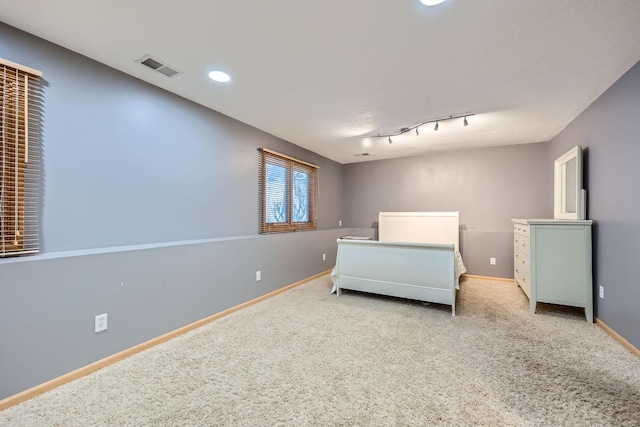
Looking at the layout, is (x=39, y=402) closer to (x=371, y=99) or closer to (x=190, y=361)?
(x=190, y=361)

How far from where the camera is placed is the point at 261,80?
7.78 feet

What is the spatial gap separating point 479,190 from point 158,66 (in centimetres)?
489

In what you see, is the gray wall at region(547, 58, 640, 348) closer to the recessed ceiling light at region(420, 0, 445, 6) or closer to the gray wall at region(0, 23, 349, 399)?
the recessed ceiling light at region(420, 0, 445, 6)

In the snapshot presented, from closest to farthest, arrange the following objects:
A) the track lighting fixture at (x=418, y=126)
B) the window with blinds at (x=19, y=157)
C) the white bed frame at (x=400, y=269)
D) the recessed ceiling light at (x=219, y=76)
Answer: the window with blinds at (x=19, y=157) → the recessed ceiling light at (x=219, y=76) → the white bed frame at (x=400, y=269) → the track lighting fixture at (x=418, y=126)

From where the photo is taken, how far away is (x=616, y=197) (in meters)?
2.36


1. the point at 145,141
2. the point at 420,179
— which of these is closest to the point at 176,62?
the point at 145,141

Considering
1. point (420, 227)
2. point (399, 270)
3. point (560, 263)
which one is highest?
point (420, 227)

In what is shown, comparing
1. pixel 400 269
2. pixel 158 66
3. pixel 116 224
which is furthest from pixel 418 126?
pixel 116 224

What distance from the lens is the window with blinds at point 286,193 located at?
376cm

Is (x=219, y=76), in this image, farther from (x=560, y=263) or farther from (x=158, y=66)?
(x=560, y=263)

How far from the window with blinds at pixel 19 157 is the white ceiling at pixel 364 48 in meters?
0.36

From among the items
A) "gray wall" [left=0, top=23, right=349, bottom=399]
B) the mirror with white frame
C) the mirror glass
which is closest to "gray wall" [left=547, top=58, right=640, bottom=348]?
the mirror with white frame

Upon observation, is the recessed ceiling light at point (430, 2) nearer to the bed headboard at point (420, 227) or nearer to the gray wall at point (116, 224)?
the gray wall at point (116, 224)

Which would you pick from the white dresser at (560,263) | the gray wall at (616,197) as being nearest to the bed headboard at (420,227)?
the white dresser at (560,263)
